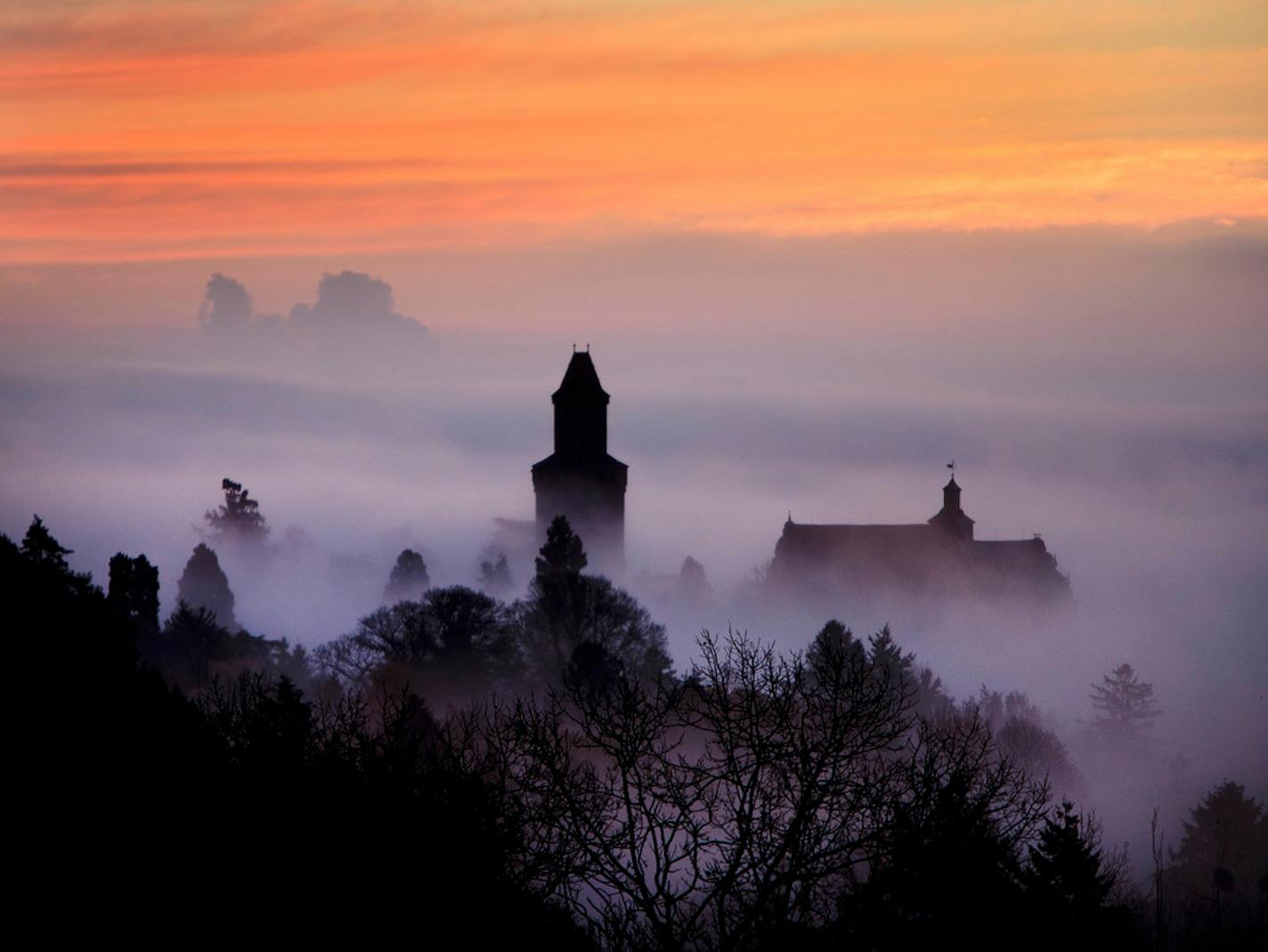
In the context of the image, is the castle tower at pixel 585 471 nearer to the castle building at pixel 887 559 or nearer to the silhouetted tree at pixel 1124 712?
the castle building at pixel 887 559

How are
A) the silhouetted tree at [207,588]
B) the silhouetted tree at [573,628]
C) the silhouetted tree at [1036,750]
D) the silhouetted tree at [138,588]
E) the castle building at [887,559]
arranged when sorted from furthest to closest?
the castle building at [887,559] → the silhouetted tree at [207,588] → the silhouetted tree at [573,628] → the silhouetted tree at [138,588] → the silhouetted tree at [1036,750]

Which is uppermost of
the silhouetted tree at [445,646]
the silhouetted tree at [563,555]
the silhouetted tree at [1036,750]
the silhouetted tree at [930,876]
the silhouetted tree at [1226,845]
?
the silhouetted tree at [563,555]

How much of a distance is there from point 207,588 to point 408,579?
2552 centimetres

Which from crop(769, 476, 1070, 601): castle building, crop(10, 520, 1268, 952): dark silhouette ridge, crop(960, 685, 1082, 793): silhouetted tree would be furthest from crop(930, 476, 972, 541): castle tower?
crop(10, 520, 1268, 952): dark silhouette ridge

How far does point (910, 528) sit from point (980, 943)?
138195 millimetres

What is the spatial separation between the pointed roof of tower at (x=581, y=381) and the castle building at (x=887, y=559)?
94.2 feet

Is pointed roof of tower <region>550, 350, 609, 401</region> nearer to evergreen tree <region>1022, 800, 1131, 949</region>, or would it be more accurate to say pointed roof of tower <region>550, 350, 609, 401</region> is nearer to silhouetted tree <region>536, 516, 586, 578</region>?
silhouetted tree <region>536, 516, 586, 578</region>

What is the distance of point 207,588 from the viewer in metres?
138

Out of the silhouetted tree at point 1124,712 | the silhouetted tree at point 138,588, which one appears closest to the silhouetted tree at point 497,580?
the silhouetted tree at point 1124,712

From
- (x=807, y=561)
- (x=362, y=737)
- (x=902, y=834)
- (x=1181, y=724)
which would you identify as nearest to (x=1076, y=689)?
(x=1181, y=724)

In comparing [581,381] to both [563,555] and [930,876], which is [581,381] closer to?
[563,555]

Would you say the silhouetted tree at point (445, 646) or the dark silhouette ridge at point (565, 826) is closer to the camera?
the dark silhouette ridge at point (565, 826)

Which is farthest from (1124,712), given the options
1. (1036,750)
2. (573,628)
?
(573,628)

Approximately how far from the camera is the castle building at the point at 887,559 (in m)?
159
